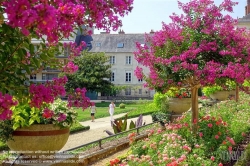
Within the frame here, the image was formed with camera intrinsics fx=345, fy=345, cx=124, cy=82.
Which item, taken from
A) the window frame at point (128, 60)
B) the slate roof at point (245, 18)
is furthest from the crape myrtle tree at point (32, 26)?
the window frame at point (128, 60)

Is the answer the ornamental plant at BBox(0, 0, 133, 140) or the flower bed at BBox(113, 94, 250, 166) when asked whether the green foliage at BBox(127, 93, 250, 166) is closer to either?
the flower bed at BBox(113, 94, 250, 166)

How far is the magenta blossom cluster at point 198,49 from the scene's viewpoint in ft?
24.7

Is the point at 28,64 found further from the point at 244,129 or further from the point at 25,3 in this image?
the point at 244,129

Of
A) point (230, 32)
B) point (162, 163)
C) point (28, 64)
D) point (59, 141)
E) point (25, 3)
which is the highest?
point (230, 32)

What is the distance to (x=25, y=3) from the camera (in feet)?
5.33

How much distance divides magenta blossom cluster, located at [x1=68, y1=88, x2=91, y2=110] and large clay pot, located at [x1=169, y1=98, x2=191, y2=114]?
1054cm

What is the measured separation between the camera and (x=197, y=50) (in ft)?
24.5

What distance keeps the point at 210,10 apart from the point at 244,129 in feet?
11.0

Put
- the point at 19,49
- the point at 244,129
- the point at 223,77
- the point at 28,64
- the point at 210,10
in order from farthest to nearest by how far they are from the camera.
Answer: the point at 244,129
the point at 210,10
the point at 223,77
the point at 28,64
the point at 19,49

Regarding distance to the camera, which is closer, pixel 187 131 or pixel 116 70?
pixel 187 131

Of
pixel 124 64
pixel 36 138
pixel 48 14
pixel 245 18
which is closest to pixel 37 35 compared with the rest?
pixel 48 14

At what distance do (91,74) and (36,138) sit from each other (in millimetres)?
36712

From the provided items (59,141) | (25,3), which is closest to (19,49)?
(25,3)

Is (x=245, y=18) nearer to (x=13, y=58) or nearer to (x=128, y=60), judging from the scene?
(x=128, y=60)
